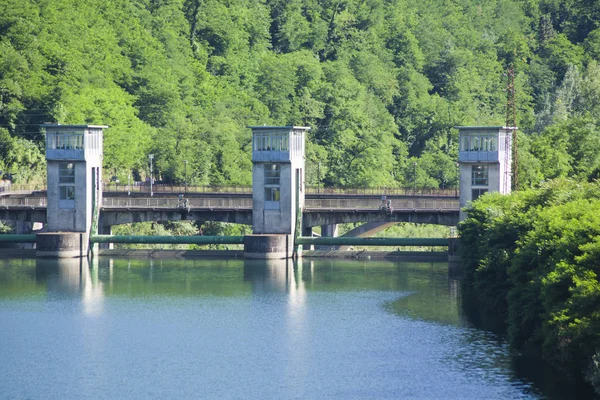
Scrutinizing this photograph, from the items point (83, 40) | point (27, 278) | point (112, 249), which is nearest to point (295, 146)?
point (112, 249)

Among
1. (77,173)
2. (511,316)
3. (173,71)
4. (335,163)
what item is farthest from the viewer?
(173,71)

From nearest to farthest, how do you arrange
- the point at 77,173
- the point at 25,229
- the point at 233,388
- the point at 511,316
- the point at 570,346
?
the point at 570,346, the point at 233,388, the point at 511,316, the point at 77,173, the point at 25,229

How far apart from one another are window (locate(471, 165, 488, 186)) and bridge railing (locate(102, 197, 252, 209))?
58.9 ft

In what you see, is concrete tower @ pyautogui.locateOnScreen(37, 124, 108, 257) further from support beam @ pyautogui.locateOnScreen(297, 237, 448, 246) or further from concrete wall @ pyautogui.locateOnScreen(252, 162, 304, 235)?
support beam @ pyautogui.locateOnScreen(297, 237, 448, 246)

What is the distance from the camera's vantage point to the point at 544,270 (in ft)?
231

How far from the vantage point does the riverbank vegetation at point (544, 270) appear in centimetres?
6144

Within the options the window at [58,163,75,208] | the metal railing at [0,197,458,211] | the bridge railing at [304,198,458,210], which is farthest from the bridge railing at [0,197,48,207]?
the bridge railing at [304,198,458,210]

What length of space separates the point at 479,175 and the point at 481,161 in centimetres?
120

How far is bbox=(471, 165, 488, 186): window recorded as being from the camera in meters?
114

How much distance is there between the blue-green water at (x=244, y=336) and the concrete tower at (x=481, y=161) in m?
8.20

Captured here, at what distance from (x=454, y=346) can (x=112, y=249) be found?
4949cm

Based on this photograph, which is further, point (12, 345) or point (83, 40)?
point (83, 40)

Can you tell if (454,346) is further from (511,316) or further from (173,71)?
(173,71)

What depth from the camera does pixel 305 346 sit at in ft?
247
